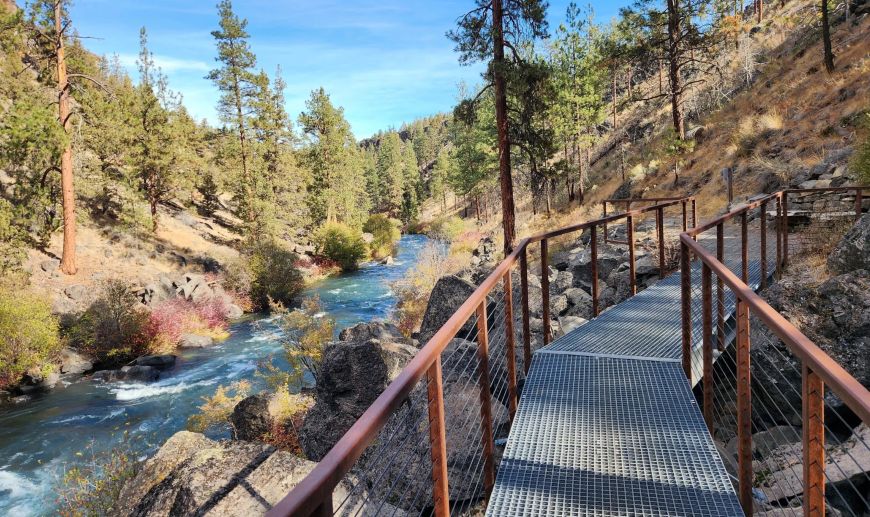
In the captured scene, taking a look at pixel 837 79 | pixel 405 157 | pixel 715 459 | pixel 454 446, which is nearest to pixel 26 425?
pixel 454 446

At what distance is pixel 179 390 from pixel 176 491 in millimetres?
10063

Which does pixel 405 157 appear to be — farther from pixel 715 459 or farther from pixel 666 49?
pixel 715 459

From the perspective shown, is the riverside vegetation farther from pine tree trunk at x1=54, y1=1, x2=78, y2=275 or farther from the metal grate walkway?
the metal grate walkway

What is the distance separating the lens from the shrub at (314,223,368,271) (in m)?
33.1

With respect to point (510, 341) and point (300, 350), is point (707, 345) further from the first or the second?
point (300, 350)

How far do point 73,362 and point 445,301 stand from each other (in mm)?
11988

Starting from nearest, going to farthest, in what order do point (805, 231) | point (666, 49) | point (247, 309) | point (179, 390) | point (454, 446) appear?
1. point (454, 446)
2. point (805, 231)
3. point (179, 390)
4. point (666, 49)
5. point (247, 309)

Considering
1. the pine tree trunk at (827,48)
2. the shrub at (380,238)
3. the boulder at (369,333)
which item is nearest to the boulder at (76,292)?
the boulder at (369,333)

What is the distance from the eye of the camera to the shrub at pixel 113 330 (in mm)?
15516

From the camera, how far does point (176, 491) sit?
4.12 m

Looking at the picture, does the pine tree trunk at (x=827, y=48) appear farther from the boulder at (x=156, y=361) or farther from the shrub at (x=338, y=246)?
the boulder at (x=156, y=361)

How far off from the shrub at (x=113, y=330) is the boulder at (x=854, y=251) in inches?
677

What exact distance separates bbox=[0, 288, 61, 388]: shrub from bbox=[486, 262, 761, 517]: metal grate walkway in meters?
13.8

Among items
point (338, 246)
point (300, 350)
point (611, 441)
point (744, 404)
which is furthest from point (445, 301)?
point (338, 246)
